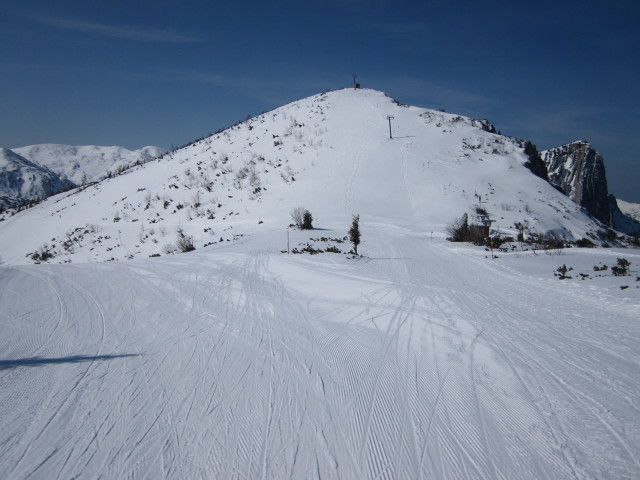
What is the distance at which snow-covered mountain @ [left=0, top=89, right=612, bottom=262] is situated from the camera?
2691 cm

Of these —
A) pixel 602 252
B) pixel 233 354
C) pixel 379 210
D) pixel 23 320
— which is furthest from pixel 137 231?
pixel 602 252

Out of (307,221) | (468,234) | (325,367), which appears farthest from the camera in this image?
(307,221)

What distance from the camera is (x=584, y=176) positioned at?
68.4 m

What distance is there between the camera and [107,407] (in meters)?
3.60

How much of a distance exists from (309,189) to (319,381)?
28.0 metres

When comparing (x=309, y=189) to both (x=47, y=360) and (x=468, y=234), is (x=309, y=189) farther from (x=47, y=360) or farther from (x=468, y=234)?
(x=47, y=360)

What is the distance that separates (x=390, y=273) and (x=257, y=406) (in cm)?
772

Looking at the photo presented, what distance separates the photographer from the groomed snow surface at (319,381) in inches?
115

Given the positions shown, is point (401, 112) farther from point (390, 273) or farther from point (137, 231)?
point (390, 273)

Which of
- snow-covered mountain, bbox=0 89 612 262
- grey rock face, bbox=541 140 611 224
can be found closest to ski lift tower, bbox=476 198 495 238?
snow-covered mountain, bbox=0 89 612 262

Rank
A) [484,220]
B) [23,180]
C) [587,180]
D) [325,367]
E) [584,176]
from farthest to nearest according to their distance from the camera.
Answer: [23,180]
[584,176]
[587,180]
[484,220]
[325,367]

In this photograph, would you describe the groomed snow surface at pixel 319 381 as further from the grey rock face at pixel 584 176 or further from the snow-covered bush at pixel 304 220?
the grey rock face at pixel 584 176

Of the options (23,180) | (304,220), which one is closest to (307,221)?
(304,220)

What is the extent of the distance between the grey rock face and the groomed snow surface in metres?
69.0
